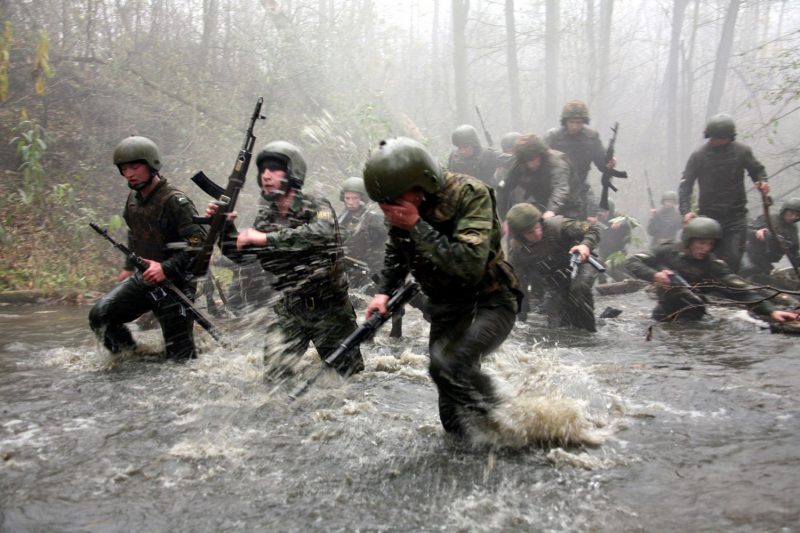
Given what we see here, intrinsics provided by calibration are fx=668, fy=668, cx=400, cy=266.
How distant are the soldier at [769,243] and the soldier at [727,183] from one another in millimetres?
1391

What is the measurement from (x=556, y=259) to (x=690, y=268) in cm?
155

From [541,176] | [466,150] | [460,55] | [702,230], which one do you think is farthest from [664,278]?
[460,55]

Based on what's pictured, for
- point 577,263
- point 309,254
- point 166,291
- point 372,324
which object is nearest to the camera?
point 372,324

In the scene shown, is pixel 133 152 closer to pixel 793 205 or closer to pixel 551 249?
Result: pixel 551 249

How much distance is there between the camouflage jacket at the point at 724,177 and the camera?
8.66m

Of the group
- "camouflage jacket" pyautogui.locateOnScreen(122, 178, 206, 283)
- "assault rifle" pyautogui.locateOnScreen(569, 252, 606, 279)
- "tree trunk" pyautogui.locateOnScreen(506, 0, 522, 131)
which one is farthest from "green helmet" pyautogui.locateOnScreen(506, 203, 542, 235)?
"tree trunk" pyautogui.locateOnScreen(506, 0, 522, 131)

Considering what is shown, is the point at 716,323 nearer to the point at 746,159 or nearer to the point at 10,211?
the point at 746,159

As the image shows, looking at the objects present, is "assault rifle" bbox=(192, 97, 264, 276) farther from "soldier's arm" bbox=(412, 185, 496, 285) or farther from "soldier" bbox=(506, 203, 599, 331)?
"soldier" bbox=(506, 203, 599, 331)

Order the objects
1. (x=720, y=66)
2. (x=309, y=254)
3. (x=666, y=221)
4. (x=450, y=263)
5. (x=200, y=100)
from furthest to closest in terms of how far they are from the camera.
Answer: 1. (x=720, y=66)
2. (x=200, y=100)
3. (x=666, y=221)
4. (x=309, y=254)
5. (x=450, y=263)

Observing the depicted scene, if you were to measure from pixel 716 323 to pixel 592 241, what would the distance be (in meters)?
1.93

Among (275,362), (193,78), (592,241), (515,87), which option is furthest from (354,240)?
(515,87)

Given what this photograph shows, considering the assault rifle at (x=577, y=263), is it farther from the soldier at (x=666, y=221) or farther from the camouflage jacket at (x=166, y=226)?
the soldier at (x=666, y=221)

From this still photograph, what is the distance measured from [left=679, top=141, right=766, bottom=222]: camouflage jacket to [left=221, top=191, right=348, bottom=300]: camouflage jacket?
582 cm

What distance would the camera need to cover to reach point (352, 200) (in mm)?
9883
